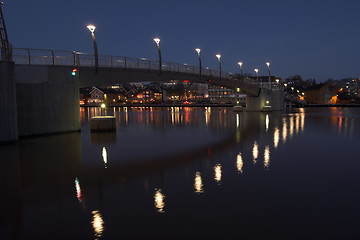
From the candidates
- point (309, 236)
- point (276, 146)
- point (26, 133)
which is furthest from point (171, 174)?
point (26, 133)

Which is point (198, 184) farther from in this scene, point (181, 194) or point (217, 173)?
point (217, 173)

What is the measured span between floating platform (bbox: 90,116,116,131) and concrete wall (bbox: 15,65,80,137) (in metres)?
1.54

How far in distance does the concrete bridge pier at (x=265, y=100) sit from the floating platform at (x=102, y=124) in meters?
39.1

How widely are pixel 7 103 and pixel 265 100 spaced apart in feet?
166

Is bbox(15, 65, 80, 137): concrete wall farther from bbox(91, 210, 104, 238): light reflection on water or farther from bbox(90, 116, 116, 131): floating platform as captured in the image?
bbox(91, 210, 104, 238): light reflection on water

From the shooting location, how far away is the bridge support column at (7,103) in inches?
683

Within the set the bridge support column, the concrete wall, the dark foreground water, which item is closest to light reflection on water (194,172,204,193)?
the dark foreground water

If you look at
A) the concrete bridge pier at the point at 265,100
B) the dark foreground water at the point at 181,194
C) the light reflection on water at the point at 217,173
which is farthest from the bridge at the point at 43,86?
the concrete bridge pier at the point at 265,100

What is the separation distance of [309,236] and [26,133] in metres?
19.7

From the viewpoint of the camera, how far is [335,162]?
12.9 metres

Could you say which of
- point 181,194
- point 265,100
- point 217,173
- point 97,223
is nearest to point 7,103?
point 217,173

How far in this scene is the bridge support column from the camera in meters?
17.4

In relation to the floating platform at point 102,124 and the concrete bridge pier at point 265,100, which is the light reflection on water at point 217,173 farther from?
the concrete bridge pier at point 265,100

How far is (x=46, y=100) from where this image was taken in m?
21.5
